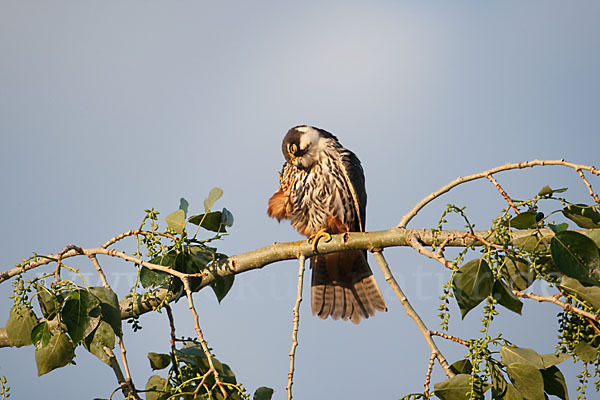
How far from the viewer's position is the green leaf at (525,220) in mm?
2180

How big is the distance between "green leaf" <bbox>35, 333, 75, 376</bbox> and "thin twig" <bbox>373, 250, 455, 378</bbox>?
1323 millimetres

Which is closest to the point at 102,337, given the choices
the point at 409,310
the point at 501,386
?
the point at 409,310

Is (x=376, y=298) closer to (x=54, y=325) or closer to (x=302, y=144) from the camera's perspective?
(x=302, y=144)

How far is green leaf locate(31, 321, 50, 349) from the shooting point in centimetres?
228

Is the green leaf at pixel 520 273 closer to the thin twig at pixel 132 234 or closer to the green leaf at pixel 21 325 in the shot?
the thin twig at pixel 132 234

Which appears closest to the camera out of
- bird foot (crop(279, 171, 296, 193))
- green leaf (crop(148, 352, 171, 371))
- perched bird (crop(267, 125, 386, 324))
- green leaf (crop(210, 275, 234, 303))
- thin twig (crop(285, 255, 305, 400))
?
thin twig (crop(285, 255, 305, 400))

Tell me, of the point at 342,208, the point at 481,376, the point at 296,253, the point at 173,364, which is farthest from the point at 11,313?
the point at 342,208

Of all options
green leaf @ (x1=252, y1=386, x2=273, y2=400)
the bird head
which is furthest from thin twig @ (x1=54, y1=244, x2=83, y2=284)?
the bird head

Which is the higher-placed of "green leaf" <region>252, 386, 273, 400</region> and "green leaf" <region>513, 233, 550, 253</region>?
"green leaf" <region>513, 233, 550, 253</region>

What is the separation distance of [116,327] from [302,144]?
257cm

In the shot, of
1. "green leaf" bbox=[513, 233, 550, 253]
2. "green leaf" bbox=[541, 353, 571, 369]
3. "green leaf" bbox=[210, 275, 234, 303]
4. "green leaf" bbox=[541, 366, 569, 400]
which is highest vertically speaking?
"green leaf" bbox=[210, 275, 234, 303]

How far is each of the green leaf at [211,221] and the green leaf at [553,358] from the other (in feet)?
4.55

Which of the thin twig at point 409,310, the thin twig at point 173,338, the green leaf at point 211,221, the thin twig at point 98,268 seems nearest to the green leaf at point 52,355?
the thin twig at point 98,268

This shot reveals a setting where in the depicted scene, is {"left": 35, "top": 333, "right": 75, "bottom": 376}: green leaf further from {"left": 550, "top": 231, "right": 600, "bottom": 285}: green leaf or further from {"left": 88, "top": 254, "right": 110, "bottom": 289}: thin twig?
{"left": 550, "top": 231, "right": 600, "bottom": 285}: green leaf
